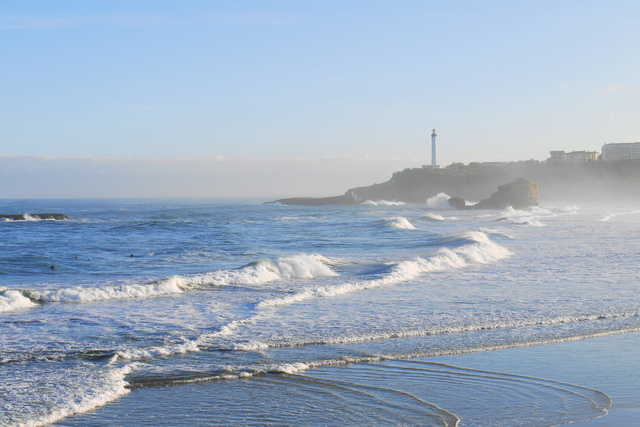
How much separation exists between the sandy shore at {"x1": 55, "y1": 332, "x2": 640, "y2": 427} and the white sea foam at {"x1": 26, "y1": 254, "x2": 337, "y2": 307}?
259 inches

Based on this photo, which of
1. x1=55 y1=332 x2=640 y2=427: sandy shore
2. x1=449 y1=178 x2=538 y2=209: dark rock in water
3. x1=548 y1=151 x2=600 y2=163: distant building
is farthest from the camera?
x1=548 y1=151 x2=600 y2=163: distant building

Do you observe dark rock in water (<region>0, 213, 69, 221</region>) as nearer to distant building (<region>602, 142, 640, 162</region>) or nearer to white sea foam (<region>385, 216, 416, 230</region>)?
white sea foam (<region>385, 216, 416, 230</region>)

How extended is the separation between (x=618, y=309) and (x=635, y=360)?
11.9ft

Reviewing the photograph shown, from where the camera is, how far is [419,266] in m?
16.9

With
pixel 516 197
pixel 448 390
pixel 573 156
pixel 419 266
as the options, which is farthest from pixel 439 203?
pixel 448 390

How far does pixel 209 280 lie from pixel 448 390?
30.0 ft

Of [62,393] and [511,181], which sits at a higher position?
[511,181]

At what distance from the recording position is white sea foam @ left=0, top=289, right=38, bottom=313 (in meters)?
10.9

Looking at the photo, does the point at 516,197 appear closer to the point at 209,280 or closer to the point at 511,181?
the point at 511,181

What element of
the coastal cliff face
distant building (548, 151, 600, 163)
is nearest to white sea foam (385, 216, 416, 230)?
the coastal cliff face

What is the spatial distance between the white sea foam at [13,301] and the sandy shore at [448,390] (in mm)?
5934

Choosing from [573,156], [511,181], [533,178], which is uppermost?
[573,156]

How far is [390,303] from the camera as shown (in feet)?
37.6

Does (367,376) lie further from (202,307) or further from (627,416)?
(202,307)
